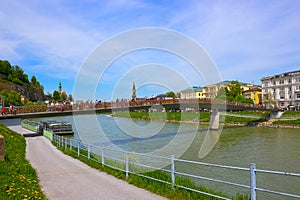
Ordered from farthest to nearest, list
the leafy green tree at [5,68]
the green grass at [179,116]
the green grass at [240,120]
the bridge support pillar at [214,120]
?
1. the leafy green tree at [5,68]
2. the green grass at [179,116]
3. the green grass at [240,120]
4. the bridge support pillar at [214,120]

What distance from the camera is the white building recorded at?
78250mm

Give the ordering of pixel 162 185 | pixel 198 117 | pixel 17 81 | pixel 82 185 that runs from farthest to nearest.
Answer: pixel 17 81
pixel 198 117
pixel 82 185
pixel 162 185

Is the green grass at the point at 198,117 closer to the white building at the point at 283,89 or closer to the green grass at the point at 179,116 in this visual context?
the green grass at the point at 179,116

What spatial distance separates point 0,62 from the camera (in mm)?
153500

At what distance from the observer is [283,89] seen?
83.1m

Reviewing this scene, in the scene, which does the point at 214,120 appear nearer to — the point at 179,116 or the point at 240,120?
the point at 240,120

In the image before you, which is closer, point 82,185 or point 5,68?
point 82,185

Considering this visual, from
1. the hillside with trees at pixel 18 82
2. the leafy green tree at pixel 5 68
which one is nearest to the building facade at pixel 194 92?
the hillside with trees at pixel 18 82

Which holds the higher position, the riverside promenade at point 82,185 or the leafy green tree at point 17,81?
the leafy green tree at point 17,81

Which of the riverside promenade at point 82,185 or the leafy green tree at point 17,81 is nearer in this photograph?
the riverside promenade at point 82,185

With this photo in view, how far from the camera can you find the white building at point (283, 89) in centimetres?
7825

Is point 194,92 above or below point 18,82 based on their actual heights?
below

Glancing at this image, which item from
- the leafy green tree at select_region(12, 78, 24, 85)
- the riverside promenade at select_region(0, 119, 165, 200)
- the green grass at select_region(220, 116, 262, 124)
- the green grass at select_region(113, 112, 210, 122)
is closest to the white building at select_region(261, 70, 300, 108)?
the green grass at select_region(220, 116, 262, 124)

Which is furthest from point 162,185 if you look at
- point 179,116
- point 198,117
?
point 179,116
